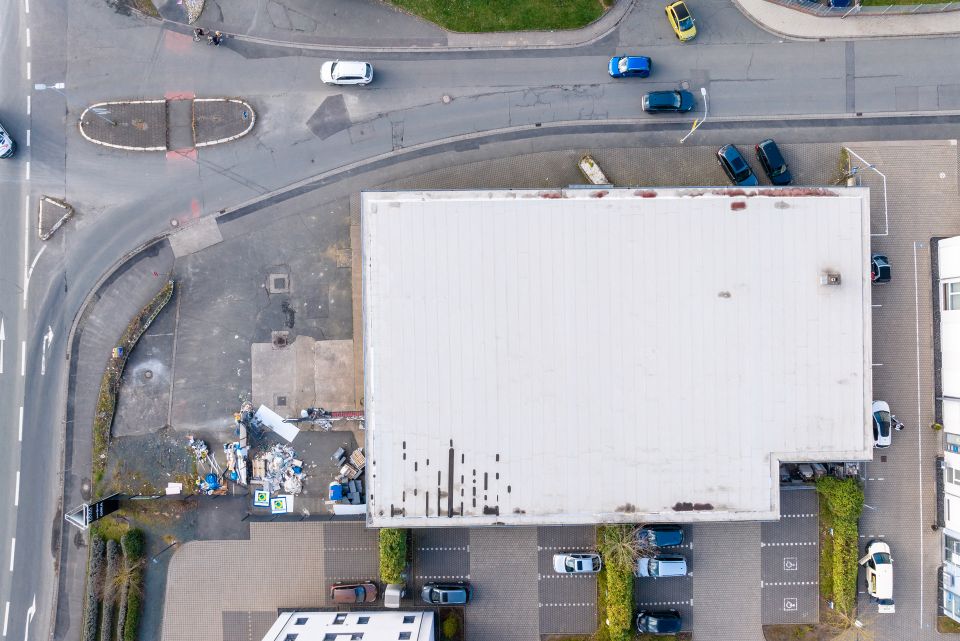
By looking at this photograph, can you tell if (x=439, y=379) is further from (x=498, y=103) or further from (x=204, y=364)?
(x=498, y=103)

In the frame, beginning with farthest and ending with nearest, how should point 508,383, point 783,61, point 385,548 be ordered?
point 783,61
point 385,548
point 508,383

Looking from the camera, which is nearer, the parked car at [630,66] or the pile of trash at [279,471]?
the parked car at [630,66]

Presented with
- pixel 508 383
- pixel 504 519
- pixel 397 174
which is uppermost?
pixel 397 174

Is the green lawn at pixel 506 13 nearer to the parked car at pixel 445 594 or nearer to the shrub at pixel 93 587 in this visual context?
the parked car at pixel 445 594

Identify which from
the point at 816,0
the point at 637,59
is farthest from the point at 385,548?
the point at 816,0

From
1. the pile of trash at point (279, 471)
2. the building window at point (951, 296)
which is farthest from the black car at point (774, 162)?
the pile of trash at point (279, 471)

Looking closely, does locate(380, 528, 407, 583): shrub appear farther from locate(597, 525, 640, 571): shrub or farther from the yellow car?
the yellow car

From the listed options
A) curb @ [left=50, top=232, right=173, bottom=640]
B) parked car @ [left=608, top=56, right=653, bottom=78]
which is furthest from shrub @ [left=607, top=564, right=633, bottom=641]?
curb @ [left=50, top=232, right=173, bottom=640]
